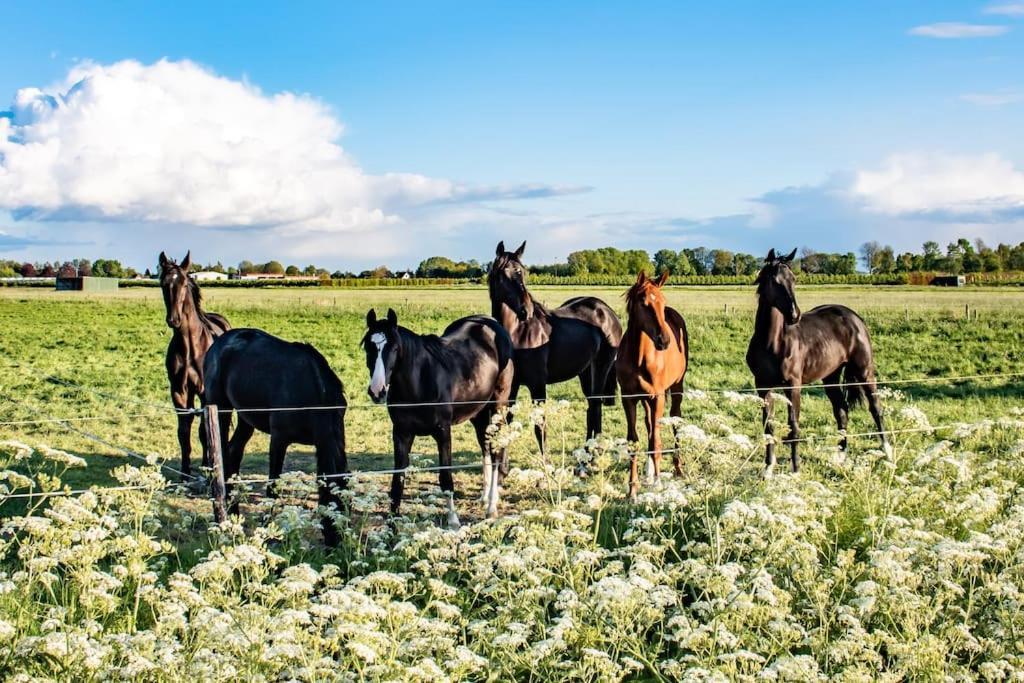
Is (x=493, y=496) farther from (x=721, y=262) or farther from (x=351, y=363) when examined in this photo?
(x=721, y=262)

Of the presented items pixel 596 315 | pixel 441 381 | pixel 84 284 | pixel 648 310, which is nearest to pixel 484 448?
pixel 441 381

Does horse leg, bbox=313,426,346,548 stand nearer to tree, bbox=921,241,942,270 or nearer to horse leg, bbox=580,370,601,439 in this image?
horse leg, bbox=580,370,601,439

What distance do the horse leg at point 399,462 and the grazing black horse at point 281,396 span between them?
43 centimetres

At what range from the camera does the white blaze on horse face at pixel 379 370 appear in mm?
6828

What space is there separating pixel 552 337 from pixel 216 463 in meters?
4.57

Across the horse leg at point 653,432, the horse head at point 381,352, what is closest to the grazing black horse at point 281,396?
the horse head at point 381,352

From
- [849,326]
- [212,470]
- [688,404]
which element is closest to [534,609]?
[212,470]

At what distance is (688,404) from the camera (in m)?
14.4

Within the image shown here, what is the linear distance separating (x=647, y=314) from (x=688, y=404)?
6354 millimetres

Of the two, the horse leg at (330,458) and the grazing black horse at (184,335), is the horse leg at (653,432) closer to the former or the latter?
the horse leg at (330,458)

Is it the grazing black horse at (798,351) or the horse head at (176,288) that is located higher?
the horse head at (176,288)

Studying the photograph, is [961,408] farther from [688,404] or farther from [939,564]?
[939,564]

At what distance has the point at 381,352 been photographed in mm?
6977

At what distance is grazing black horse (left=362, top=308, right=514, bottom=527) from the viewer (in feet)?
23.3
